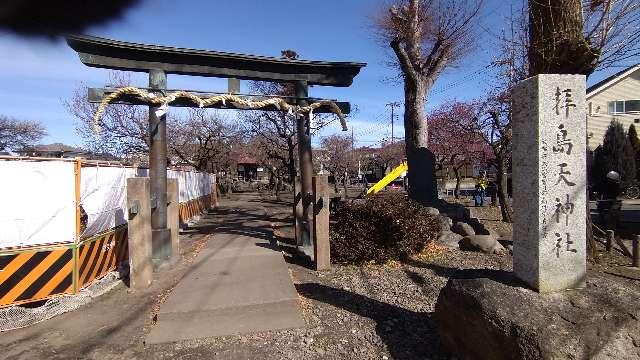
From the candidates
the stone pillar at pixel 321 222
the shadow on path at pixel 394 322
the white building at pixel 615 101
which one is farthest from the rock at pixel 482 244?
the white building at pixel 615 101

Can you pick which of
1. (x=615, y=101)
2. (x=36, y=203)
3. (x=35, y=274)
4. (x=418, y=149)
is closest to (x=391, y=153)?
(x=615, y=101)

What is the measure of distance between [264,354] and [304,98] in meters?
5.86

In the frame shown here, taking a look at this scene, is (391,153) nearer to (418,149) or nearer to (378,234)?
(418,149)

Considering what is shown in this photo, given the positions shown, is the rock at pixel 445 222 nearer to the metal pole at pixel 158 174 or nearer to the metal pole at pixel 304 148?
the metal pole at pixel 304 148

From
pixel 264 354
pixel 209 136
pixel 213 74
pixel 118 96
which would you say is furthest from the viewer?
pixel 209 136

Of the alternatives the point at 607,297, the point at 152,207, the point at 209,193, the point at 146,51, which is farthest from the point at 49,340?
the point at 209,193

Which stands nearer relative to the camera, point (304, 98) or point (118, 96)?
point (118, 96)

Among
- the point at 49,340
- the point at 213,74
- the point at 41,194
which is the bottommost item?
the point at 49,340

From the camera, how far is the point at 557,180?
365cm

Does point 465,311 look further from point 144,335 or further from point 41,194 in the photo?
point 41,194

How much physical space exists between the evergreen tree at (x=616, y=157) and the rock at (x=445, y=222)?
13940 millimetres

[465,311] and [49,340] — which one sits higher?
[465,311]

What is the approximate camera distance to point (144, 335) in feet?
15.2

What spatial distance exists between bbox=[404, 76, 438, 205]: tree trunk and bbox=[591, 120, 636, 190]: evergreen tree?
1276 cm
